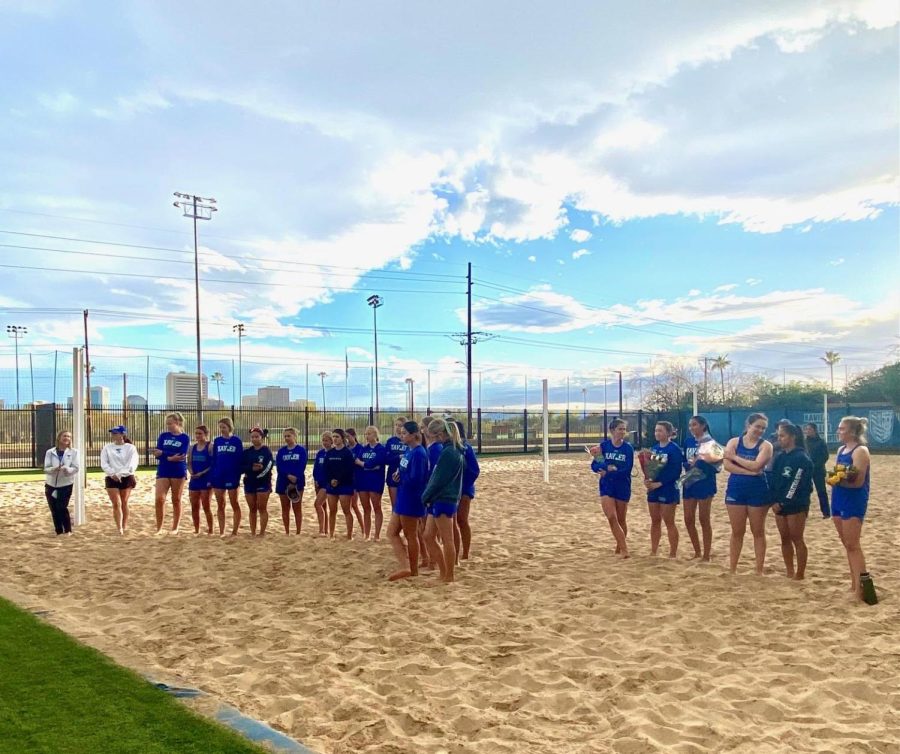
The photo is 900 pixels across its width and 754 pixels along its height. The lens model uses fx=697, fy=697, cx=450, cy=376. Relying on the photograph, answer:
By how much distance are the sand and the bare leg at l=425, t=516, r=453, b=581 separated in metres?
0.22

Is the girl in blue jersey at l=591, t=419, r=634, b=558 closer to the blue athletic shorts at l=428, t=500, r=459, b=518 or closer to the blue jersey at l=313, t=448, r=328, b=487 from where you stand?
the blue athletic shorts at l=428, t=500, r=459, b=518

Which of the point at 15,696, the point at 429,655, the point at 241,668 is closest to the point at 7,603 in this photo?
the point at 15,696

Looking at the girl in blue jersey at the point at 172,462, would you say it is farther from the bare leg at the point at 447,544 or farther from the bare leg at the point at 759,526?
the bare leg at the point at 759,526

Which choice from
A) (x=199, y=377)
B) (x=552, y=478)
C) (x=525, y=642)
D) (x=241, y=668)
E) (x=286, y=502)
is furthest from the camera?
(x=199, y=377)

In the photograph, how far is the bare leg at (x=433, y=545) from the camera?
6.64 meters

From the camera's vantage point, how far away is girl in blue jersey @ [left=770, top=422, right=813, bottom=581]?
630cm

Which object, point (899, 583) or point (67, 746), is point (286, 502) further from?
point (899, 583)

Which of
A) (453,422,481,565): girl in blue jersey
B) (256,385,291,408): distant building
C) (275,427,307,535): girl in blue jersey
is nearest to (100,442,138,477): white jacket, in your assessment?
(275,427,307,535): girl in blue jersey

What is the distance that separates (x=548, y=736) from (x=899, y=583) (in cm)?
476

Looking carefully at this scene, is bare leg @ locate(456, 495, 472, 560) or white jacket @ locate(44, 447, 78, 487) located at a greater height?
white jacket @ locate(44, 447, 78, 487)

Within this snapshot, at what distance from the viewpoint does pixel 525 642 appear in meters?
4.90

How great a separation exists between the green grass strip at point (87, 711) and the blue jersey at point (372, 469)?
4.28m

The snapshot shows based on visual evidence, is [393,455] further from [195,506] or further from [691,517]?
[691,517]

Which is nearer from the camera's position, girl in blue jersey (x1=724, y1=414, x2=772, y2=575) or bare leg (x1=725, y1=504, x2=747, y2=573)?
girl in blue jersey (x1=724, y1=414, x2=772, y2=575)
